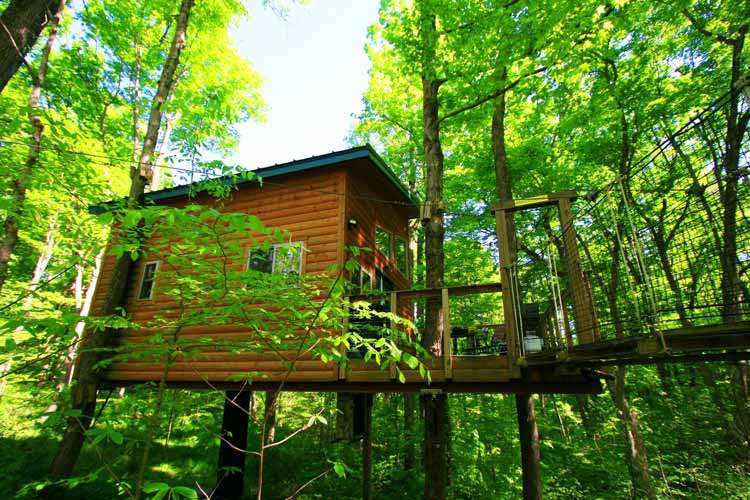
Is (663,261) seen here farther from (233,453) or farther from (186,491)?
(233,453)

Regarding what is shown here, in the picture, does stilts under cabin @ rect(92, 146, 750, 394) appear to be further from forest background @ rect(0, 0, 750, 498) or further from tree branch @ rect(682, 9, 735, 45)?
tree branch @ rect(682, 9, 735, 45)

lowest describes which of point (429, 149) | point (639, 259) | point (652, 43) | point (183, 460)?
point (183, 460)

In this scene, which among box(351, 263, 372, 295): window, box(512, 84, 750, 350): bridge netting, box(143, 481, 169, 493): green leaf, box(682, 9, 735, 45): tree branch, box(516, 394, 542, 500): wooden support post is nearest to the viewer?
box(143, 481, 169, 493): green leaf

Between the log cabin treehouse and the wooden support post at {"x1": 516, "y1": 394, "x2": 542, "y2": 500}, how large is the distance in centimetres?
105

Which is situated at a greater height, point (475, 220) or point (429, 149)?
point (475, 220)

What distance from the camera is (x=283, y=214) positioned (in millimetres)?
7781

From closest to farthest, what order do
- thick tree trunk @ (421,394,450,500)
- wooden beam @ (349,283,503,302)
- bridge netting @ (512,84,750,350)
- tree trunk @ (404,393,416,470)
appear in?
1. bridge netting @ (512,84,750,350)
2. wooden beam @ (349,283,503,302)
3. thick tree trunk @ (421,394,450,500)
4. tree trunk @ (404,393,416,470)

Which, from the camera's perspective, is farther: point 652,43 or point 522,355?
point 652,43

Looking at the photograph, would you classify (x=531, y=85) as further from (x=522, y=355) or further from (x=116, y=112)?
(x=116, y=112)

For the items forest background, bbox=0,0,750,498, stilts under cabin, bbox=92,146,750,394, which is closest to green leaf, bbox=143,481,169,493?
stilts under cabin, bbox=92,146,750,394

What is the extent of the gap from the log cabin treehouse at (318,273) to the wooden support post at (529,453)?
3.45 feet

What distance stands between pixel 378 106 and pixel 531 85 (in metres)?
8.93

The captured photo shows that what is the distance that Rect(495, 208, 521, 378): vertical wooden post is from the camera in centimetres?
484

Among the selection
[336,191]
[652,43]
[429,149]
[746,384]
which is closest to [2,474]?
[336,191]
